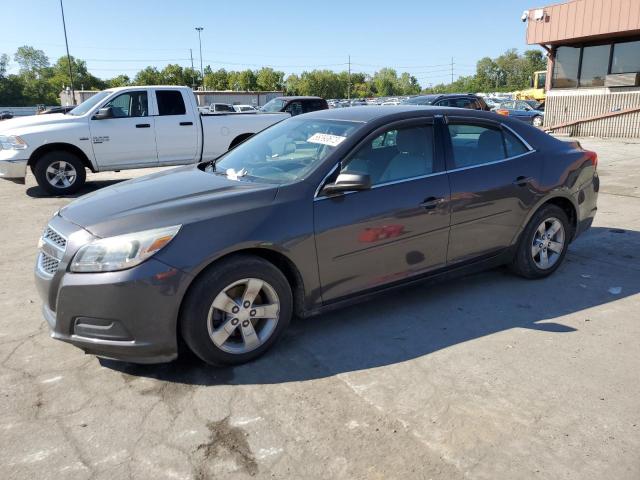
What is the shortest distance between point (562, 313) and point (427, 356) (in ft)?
4.61

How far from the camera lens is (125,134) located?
995 cm

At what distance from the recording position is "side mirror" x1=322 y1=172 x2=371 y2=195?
3529 millimetres

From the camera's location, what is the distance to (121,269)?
298 centimetres

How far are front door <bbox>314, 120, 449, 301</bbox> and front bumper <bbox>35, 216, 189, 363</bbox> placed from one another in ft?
3.46

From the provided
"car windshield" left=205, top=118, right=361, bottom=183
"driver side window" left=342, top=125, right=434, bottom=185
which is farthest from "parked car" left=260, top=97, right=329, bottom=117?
"driver side window" left=342, top=125, right=434, bottom=185

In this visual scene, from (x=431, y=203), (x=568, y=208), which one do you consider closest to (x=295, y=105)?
(x=568, y=208)

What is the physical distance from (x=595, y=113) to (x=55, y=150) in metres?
19.0

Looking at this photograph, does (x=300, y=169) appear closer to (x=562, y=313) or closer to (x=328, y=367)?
(x=328, y=367)

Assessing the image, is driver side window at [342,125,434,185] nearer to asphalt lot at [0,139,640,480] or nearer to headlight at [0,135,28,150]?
asphalt lot at [0,139,640,480]

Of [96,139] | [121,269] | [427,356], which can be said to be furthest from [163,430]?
[96,139]

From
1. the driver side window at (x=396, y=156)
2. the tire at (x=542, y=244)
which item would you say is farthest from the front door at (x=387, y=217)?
the tire at (x=542, y=244)

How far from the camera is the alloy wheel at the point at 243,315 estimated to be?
3258 millimetres

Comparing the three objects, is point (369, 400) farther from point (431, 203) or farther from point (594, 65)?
point (594, 65)

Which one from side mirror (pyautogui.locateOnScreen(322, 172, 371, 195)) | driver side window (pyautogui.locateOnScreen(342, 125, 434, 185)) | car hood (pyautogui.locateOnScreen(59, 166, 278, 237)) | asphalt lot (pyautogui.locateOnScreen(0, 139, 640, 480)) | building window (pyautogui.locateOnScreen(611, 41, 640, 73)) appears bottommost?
asphalt lot (pyautogui.locateOnScreen(0, 139, 640, 480))
